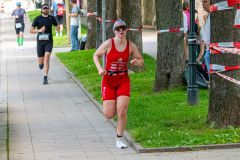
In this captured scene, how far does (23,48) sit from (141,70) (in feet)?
47.9

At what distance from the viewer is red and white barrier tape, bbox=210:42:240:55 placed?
11070 mm

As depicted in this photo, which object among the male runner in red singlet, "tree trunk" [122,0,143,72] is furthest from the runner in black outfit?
the male runner in red singlet

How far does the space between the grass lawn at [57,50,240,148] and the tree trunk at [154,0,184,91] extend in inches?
10.1

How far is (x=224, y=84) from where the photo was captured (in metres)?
11.2

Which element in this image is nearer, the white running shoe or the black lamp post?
the white running shoe

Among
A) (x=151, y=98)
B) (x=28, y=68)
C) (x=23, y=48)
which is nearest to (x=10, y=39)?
(x=23, y=48)

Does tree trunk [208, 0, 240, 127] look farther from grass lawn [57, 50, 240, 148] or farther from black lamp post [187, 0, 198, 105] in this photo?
black lamp post [187, 0, 198, 105]

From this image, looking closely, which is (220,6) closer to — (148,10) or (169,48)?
(169,48)

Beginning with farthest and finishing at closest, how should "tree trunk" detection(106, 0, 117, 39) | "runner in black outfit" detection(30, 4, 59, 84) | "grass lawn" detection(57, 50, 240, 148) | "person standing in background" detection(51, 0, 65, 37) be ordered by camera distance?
"person standing in background" detection(51, 0, 65, 37)
"tree trunk" detection(106, 0, 117, 39)
"runner in black outfit" detection(30, 4, 59, 84)
"grass lawn" detection(57, 50, 240, 148)

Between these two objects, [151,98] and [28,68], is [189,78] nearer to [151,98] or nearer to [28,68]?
[151,98]

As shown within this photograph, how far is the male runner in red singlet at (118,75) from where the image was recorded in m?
10.7

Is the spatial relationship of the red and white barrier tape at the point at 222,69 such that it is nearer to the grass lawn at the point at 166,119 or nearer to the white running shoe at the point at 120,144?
the grass lawn at the point at 166,119

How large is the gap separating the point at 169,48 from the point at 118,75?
16.6 feet

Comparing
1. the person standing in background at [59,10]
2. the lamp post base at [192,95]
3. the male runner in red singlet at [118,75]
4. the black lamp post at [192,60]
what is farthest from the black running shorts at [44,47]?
the person standing in background at [59,10]
